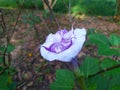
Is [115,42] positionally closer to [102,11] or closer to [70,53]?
[70,53]

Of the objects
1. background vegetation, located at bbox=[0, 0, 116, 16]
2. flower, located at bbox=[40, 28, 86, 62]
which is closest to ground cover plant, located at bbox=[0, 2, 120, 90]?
flower, located at bbox=[40, 28, 86, 62]

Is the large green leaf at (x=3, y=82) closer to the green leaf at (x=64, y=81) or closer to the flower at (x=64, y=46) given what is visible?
the green leaf at (x=64, y=81)

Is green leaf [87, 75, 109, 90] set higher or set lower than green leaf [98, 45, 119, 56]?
lower

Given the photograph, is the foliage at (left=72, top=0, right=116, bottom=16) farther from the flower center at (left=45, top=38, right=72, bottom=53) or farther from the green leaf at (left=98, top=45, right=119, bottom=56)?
the flower center at (left=45, top=38, right=72, bottom=53)

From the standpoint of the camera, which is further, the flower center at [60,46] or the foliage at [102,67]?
the foliage at [102,67]

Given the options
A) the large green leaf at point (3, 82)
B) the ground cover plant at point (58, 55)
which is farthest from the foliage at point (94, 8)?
the large green leaf at point (3, 82)

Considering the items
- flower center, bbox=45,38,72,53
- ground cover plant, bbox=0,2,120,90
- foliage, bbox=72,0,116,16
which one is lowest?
foliage, bbox=72,0,116,16

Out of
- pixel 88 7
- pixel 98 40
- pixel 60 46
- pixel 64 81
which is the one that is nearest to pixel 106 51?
pixel 98 40
